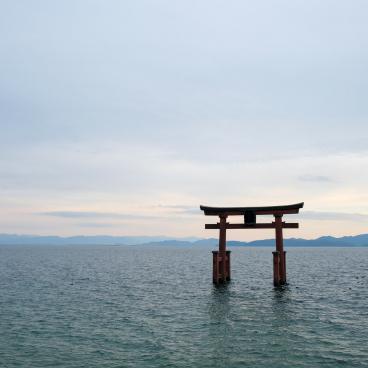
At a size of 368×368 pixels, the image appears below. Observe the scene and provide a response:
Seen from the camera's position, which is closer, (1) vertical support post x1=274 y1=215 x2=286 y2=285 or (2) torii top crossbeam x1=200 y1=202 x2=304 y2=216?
(2) torii top crossbeam x1=200 y1=202 x2=304 y2=216

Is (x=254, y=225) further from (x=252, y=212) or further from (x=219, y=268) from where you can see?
(x=219, y=268)

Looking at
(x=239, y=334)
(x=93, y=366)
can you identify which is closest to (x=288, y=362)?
(x=239, y=334)

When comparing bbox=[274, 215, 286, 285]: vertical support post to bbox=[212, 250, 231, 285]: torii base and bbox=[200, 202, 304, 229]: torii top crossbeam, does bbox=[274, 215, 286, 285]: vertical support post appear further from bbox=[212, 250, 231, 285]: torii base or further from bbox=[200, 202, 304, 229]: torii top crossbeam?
bbox=[212, 250, 231, 285]: torii base

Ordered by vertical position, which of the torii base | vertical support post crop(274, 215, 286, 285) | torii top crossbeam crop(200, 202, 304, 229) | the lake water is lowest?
the lake water

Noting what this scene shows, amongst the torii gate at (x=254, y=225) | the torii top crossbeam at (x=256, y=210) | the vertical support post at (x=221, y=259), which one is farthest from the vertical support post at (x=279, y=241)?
the vertical support post at (x=221, y=259)

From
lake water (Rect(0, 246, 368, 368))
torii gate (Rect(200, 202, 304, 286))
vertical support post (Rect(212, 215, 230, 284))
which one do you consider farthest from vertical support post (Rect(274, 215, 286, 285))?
vertical support post (Rect(212, 215, 230, 284))

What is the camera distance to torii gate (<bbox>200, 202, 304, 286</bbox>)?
3472cm

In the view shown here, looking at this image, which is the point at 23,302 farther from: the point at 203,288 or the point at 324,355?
the point at 324,355

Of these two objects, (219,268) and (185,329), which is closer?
(185,329)

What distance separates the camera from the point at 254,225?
117 ft

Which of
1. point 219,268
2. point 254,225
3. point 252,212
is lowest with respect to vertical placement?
point 219,268

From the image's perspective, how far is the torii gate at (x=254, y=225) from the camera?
34.7 m

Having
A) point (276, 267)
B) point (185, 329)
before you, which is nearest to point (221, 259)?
point (276, 267)

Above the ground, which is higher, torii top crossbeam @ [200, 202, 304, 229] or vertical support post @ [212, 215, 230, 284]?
torii top crossbeam @ [200, 202, 304, 229]
